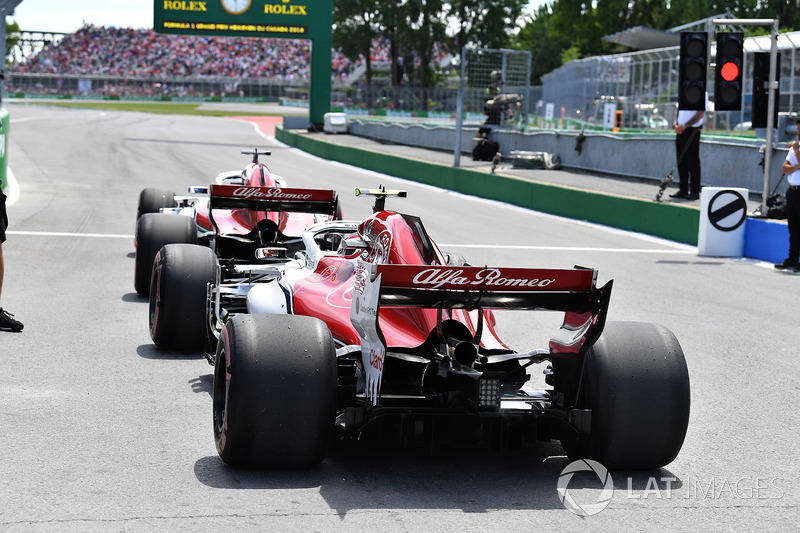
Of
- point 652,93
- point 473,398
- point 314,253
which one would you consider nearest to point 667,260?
point 314,253

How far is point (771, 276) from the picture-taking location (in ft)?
45.6

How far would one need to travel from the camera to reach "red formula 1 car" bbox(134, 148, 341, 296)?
34.1ft

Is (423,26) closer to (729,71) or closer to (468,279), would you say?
(729,71)

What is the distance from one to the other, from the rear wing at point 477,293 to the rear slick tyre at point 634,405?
19cm

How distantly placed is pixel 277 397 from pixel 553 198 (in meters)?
17.7

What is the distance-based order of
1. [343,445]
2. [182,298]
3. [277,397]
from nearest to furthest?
[277,397], [343,445], [182,298]

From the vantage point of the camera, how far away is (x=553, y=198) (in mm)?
22219

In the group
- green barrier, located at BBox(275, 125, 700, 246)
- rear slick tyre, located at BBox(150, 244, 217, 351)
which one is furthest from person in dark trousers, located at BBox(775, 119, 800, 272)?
rear slick tyre, located at BBox(150, 244, 217, 351)

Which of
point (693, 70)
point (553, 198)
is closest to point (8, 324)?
point (693, 70)

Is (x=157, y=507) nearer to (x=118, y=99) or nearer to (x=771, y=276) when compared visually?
(x=771, y=276)

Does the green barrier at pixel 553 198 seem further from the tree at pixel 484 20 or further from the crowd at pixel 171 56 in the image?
the crowd at pixel 171 56

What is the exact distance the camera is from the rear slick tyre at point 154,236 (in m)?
10.3

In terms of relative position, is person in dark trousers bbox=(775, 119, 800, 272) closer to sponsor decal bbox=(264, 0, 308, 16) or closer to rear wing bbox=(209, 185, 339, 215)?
rear wing bbox=(209, 185, 339, 215)

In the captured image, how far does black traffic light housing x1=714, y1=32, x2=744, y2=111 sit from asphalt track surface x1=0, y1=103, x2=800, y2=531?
2.86 m
